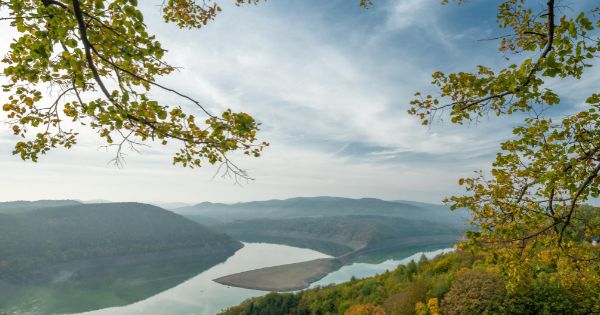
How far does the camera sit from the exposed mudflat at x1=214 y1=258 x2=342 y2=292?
7781 cm

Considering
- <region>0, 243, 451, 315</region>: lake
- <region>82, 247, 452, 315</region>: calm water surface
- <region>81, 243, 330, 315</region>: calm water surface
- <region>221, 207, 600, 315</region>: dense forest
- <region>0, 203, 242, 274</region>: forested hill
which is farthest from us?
<region>0, 203, 242, 274</region>: forested hill

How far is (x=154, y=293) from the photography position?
76.7 meters

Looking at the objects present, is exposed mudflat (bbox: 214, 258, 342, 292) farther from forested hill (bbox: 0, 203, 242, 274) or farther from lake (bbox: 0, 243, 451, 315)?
forested hill (bbox: 0, 203, 242, 274)

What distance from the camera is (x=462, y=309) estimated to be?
42.1 ft

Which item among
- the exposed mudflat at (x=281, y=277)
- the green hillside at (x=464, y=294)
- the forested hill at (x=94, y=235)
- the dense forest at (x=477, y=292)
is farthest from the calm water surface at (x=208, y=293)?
the dense forest at (x=477, y=292)

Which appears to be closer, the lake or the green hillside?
the green hillside

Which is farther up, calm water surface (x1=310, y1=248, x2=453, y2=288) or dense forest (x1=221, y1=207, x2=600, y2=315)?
dense forest (x1=221, y1=207, x2=600, y2=315)

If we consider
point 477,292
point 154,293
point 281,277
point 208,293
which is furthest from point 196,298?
point 477,292

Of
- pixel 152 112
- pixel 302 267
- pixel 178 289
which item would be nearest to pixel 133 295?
pixel 178 289

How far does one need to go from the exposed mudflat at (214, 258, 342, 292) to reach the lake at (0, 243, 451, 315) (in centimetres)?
265

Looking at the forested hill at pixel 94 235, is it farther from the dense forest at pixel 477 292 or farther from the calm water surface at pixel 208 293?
the dense forest at pixel 477 292

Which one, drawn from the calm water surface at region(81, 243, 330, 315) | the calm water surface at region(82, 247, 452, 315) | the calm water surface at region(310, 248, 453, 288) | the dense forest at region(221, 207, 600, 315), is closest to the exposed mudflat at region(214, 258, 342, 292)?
the calm water surface at region(310, 248, 453, 288)

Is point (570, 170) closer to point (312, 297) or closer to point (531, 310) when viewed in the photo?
point (531, 310)

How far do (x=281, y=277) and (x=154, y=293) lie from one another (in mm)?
30397
